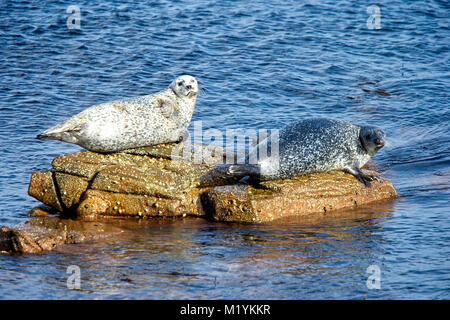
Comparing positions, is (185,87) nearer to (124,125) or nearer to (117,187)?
(124,125)

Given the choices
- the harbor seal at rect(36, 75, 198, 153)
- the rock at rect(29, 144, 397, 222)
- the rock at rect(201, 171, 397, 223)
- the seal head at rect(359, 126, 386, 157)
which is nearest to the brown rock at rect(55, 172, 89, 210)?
the rock at rect(29, 144, 397, 222)

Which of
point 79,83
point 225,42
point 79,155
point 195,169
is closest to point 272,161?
point 195,169

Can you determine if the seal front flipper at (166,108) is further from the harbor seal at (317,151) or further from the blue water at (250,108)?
the blue water at (250,108)

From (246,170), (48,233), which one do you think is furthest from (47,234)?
(246,170)

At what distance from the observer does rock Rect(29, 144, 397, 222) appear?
282 inches

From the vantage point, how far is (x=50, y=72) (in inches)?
516

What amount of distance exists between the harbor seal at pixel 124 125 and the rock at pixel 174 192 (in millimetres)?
214

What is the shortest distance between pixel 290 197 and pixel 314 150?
716 millimetres

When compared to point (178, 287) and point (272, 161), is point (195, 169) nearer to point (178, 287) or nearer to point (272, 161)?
point (272, 161)

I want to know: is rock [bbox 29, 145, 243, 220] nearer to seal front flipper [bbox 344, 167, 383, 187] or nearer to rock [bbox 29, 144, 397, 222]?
rock [bbox 29, 144, 397, 222]

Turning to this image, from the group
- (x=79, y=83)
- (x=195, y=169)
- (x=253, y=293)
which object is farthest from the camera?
(x=79, y=83)

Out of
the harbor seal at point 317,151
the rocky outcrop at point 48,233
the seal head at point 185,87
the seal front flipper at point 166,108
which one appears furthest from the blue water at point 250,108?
the seal head at point 185,87

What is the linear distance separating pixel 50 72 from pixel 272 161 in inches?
281

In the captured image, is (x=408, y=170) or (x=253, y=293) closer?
(x=253, y=293)
